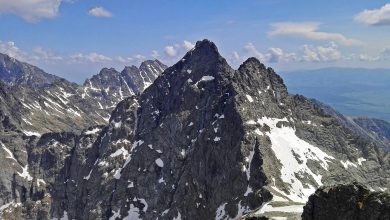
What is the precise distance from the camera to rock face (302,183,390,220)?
50.4 m

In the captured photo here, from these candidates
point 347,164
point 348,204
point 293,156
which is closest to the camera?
point 348,204

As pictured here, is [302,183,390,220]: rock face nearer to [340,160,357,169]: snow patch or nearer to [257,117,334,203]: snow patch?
[257,117,334,203]: snow patch

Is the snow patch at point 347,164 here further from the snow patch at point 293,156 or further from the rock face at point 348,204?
the rock face at point 348,204

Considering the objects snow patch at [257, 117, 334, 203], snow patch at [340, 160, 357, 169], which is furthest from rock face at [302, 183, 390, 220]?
snow patch at [340, 160, 357, 169]

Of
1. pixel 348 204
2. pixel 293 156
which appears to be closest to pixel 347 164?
pixel 293 156

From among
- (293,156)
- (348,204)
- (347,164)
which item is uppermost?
(293,156)

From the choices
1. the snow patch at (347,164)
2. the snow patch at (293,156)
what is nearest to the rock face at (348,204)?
the snow patch at (293,156)

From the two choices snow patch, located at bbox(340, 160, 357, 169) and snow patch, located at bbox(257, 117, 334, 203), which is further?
snow patch, located at bbox(340, 160, 357, 169)

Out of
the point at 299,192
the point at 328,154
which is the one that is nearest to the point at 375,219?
the point at 299,192

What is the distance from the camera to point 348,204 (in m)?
54.2

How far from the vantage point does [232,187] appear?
160 metres

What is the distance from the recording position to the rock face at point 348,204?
50.4 meters

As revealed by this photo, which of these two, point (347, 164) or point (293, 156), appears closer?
point (293, 156)

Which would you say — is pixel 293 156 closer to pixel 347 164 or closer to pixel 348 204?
pixel 347 164
